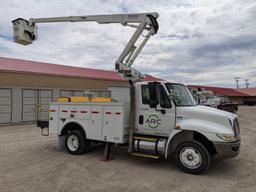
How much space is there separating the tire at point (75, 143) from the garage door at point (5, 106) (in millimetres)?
10402

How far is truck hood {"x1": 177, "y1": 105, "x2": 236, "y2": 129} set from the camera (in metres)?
6.08

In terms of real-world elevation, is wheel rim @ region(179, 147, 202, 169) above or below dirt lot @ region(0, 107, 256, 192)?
above

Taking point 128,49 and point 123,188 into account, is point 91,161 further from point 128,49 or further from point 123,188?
point 128,49

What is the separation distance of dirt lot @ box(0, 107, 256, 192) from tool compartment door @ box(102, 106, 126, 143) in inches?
28.5

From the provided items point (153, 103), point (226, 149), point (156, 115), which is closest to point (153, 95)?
point (153, 103)

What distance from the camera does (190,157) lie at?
6.15 meters

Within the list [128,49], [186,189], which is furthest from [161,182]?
[128,49]

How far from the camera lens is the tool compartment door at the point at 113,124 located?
278 inches

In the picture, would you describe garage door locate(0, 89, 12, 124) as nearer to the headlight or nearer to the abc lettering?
the abc lettering

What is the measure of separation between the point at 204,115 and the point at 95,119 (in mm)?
3269

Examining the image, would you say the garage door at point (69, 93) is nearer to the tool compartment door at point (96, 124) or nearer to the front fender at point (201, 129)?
the tool compartment door at point (96, 124)

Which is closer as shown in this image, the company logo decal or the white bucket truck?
the white bucket truck

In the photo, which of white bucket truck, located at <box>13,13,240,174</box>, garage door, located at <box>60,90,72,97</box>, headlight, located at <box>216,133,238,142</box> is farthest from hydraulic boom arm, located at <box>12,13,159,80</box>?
garage door, located at <box>60,90,72,97</box>

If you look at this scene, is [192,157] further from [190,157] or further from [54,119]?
[54,119]
